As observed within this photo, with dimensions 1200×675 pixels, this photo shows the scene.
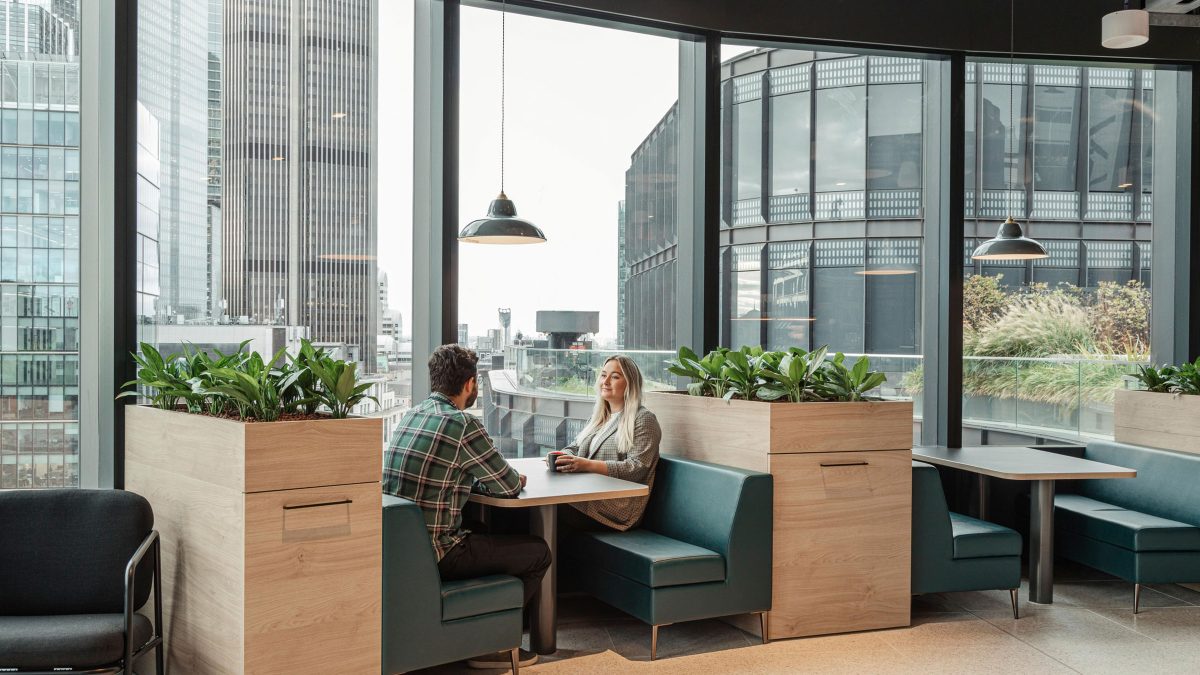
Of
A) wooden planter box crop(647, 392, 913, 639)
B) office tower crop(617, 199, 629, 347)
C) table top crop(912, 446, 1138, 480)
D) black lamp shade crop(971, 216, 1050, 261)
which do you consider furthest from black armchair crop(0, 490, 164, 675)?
black lamp shade crop(971, 216, 1050, 261)

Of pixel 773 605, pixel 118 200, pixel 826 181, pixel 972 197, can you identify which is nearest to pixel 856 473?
pixel 773 605

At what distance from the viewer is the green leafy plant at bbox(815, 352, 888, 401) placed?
435 cm

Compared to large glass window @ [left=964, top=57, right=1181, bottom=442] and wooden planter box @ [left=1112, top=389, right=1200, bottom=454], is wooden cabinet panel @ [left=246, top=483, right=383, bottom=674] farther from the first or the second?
wooden planter box @ [left=1112, top=389, right=1200, bottom=454]

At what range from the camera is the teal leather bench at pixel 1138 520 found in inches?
183

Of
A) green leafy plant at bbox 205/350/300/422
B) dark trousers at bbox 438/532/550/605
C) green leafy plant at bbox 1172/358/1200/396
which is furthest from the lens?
green leafy plant at bbox 1172/358/1200/396

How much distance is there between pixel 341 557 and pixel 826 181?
4133mm

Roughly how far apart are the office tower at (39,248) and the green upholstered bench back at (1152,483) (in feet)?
18.9

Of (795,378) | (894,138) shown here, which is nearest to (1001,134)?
(894,138)

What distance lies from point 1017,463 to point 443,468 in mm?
3317

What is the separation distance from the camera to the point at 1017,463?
4898 mm

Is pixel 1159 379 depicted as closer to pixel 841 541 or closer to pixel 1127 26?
pixel 1127 26

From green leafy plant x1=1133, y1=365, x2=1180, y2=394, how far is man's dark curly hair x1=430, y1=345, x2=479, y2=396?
14.8 feet

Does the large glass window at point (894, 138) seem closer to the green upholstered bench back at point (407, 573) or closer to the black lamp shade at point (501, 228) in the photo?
the black lamp shade at point (501, 228)

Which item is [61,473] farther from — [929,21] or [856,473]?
[929,21]
